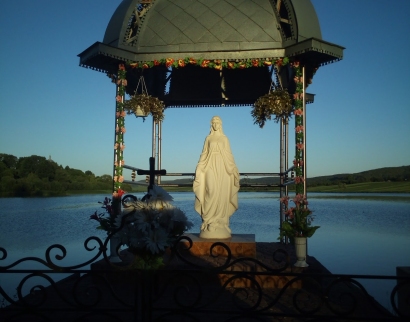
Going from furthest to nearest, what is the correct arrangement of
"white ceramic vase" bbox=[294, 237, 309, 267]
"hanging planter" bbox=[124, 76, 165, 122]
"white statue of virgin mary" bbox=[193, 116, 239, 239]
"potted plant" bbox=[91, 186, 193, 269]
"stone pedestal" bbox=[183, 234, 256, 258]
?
"hanging planter" bbox=[124, 76, 165, 122] < "white statue of virgin mary" bbox=[193, 116, 239, 239] < "stone pedestal" bbox=[183, 234, 256, 258] < "white ceramic vase" bbox=[294, 237, 309, 267] < "potted plant" bbox=[91, 186, 193, 269]

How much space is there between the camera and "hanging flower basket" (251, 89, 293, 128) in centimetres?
954

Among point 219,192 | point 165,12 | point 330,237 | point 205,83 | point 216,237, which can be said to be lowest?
point 330,237

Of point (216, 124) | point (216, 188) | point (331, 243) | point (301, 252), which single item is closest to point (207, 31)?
point (216, 124)

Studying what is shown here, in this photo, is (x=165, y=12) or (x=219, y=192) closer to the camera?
(x=219, y=192)

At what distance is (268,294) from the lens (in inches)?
275

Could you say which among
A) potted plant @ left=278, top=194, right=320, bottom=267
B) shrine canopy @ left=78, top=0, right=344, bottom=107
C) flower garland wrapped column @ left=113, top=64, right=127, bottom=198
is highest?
shrine canopy @ left=78, top=0, right=344, bottom=107

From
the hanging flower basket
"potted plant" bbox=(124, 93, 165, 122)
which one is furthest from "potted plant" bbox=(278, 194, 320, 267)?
"potted plant" bbox=(124, 93, 165, 122)

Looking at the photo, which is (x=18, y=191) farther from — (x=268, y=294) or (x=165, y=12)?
(x=268, y=294)

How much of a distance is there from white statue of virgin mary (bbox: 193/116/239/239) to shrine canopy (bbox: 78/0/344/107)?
1760 millimetres

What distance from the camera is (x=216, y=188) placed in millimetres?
9133

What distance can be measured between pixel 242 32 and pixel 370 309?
5.80 metres

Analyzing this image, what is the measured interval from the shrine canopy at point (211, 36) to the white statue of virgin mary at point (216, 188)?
1760 millimetres

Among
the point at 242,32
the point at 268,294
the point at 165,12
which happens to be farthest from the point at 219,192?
the point at 165,12

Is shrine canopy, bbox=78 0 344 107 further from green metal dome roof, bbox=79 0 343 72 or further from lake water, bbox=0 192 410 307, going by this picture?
lake water, bbox=0 192 410 307
